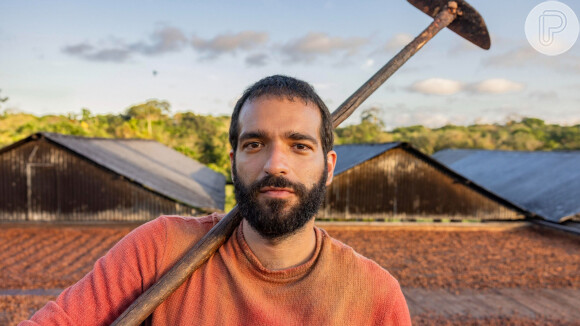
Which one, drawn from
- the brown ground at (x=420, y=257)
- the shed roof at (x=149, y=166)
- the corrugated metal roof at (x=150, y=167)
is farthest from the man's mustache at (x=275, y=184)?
the corrugated metal roof at (x=150, y=167)

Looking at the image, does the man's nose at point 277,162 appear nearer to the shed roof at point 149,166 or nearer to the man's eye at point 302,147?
the man's eye at point 302,147

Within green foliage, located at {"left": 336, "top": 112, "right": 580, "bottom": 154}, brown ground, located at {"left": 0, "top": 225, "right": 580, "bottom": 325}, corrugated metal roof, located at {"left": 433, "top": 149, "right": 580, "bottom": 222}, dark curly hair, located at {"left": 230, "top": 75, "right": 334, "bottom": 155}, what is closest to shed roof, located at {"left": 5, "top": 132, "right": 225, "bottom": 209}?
brown ground, located at {"left": 0, "top": 225, "right": 580, "bottom": 325}

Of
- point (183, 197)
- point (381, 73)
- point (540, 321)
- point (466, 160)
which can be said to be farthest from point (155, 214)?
point (466, 160)

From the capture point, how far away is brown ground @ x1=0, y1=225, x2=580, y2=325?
881 cm

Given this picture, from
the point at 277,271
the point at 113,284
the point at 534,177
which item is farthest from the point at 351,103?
the point at 534,177

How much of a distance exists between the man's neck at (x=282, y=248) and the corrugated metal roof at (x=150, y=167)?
1351 cm

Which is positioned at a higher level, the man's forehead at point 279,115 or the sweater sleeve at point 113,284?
the man's forehead at point 279,115

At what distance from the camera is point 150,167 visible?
1958 cm

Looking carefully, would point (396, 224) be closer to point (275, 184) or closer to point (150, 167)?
point (150, 167)

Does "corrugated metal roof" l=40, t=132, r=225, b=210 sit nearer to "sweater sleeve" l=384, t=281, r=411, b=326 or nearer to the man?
the man

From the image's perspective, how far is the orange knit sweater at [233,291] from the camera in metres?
1.63

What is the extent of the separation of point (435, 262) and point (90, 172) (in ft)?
36.9

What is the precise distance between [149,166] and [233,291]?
18983mm

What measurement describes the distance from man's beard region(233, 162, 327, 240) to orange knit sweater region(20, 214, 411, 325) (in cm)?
14
